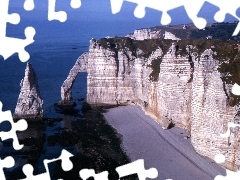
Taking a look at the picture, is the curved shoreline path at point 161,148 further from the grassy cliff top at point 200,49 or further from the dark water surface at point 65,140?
the grassy cliff top at point 200,49

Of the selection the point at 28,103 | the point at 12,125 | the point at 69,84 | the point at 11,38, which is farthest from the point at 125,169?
the point at 69,84

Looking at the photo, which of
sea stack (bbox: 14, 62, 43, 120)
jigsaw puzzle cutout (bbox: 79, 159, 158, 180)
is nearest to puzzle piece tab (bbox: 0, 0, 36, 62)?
jigsaw puzzle cutout (bbox: 79, 159, 158, 180)

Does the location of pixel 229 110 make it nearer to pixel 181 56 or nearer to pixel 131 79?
pixel 181 56

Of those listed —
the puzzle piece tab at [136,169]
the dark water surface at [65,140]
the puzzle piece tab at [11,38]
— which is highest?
the puzzle piece tab at [11,38]

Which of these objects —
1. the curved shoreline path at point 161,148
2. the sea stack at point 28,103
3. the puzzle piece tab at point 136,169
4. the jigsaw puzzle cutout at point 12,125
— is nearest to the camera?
the jigsaw puzzle cutout at point 12,125

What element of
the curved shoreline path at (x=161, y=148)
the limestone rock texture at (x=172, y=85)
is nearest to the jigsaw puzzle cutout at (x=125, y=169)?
the curved shoreline path at (x=161, y=148)
